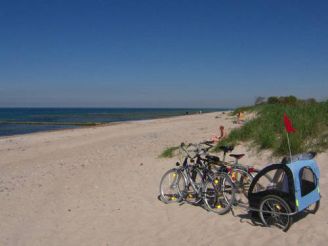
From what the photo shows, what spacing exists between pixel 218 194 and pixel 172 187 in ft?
3.88

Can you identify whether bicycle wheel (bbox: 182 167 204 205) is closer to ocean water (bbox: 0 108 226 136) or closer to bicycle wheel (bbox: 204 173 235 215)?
bicycle wheel (bbox: 204 173 235 215)

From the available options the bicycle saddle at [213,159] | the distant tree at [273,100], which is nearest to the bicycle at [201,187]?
the bicycle saddle at [213,159]

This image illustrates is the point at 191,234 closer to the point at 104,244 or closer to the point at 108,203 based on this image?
the point at 104,244

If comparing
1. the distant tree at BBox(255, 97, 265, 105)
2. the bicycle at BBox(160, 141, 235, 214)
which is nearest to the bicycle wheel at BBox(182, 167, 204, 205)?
the bicycle at BBox(160, 141, 235, 214)

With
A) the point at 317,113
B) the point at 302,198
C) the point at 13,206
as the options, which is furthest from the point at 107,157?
the point at 302,198

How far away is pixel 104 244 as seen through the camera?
531 centimetres

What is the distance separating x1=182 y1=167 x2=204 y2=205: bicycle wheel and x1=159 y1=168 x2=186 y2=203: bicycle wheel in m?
0.13

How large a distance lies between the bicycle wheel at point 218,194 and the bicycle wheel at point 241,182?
1.09 feet

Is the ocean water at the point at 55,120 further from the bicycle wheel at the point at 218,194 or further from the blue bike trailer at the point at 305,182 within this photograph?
the blue bike trailer at the point at 305,182

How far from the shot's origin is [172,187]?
22.9 ft

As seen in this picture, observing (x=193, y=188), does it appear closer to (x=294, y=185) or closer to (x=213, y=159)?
(x=213, y=159)

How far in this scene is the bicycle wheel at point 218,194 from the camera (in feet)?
19.6

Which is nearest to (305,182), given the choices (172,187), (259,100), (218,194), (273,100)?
(218,194)

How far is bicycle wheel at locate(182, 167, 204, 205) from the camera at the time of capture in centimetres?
637
